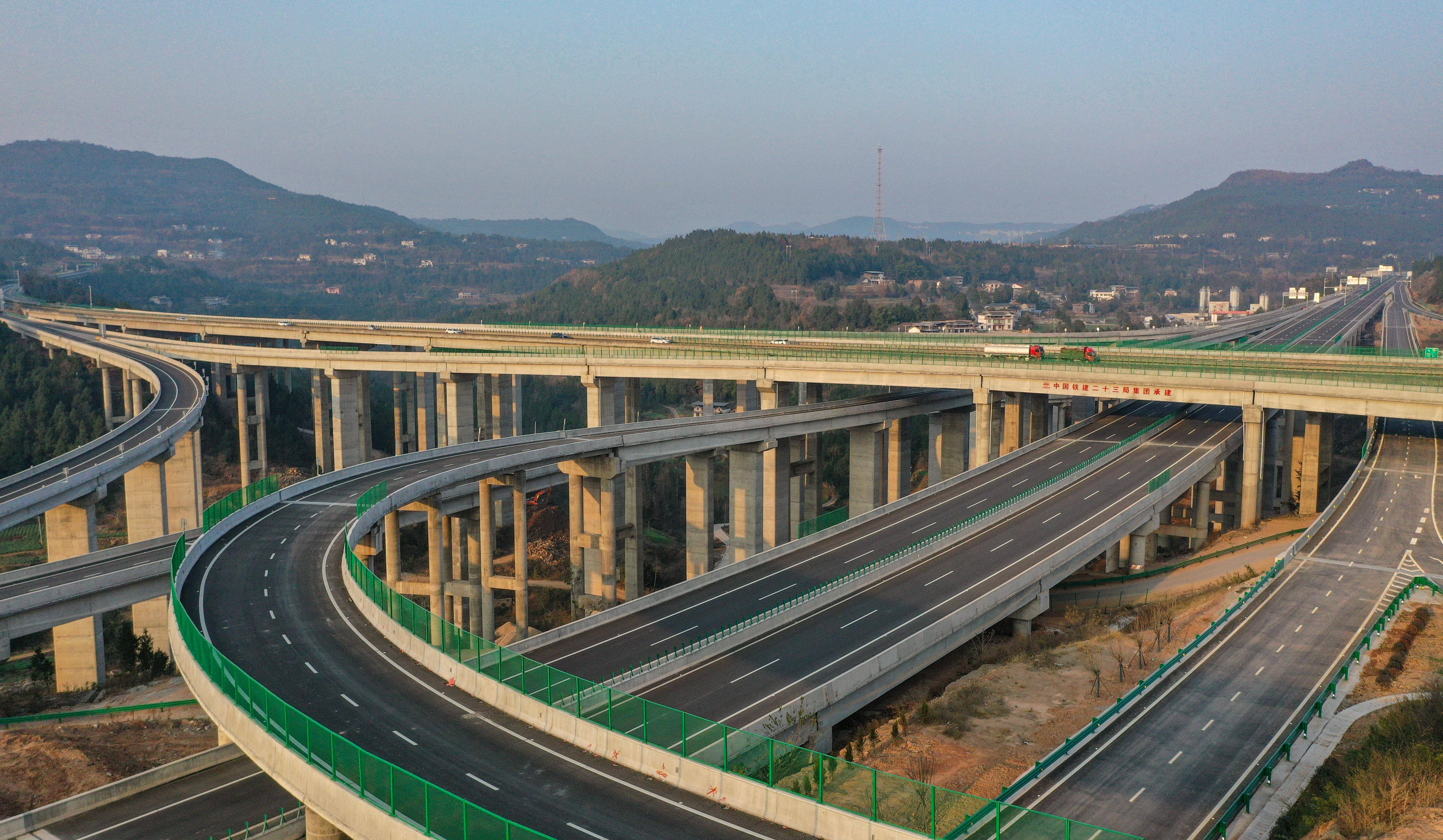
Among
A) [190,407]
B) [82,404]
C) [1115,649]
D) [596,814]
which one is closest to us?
[596,814]

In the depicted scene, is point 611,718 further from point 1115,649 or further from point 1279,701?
point 1115,649

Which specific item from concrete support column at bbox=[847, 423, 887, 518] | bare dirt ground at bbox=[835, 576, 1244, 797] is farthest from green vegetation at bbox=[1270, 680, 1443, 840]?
concrete support column at bbox=[847, 423, 887, 518]

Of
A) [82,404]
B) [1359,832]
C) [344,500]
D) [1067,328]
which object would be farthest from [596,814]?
[1067,328]

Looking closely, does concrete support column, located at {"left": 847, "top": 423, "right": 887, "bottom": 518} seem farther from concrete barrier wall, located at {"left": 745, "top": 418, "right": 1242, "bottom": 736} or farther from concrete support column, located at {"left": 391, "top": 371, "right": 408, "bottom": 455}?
concrete support column, located at {"left": 391, "top": 371, "right": 408, "bottom": 455}

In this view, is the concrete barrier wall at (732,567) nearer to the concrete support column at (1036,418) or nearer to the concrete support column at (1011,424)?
A: the concrete support column at (1011,424)

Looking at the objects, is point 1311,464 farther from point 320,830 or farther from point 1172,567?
point 320,830
